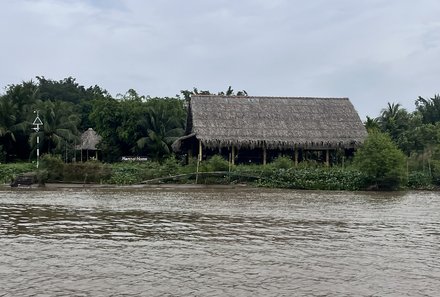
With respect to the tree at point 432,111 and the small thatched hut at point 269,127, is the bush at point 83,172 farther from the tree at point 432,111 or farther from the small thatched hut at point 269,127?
the tree at point 432,111

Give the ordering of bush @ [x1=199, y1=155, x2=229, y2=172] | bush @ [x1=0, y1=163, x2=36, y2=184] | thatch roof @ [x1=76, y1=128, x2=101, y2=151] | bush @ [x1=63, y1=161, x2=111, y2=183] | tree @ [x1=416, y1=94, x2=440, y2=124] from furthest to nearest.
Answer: tree @ [x1=416, y1=94, x2=440, y2=124] < thatch roof @ [x1=76, y1=128, x2=101, y2=151] < bush @ [x1=0, y1=163, x2=36, y2=184] < bush @ [x1=199, y1=155, x2=229, y2=172] < bush @ [x1=63, y1=161, x2=111, y2=183]

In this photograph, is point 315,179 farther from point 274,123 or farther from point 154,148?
point 154,148

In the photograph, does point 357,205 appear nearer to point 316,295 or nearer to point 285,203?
point 285,203

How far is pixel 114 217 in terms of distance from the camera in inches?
521

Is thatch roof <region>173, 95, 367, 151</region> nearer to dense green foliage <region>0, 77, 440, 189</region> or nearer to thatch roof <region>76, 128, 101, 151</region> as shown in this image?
dense green foliage <region>0, 77, 440, 189</region>

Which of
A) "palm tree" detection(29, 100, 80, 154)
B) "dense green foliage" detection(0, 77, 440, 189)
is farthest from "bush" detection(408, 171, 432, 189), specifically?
"palm tree" detection(29, 100, 80, 154)

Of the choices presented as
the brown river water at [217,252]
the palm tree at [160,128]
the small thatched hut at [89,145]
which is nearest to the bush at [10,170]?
the palm tree at [160,128]

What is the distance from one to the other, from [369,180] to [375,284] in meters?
19.6

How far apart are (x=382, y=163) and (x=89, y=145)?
906 inches

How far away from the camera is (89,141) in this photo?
3966cm

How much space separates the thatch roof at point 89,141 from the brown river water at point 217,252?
23770 mm

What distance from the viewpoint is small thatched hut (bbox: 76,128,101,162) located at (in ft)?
128

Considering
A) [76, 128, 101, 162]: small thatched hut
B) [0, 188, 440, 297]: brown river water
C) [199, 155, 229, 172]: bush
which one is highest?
[76, 128, 101, 162]: small thatched hut

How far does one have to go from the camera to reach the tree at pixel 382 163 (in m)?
24.5
